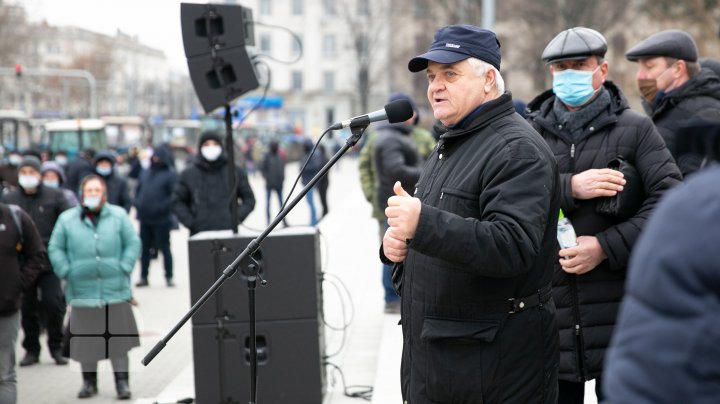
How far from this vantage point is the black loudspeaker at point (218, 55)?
7262 mm

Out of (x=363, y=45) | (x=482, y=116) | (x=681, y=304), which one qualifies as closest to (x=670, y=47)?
(x=482, y=116)

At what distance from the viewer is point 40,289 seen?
30.6 feet

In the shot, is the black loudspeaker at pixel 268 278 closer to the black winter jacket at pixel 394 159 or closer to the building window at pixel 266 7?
the black winter jacket at pixel 394 159

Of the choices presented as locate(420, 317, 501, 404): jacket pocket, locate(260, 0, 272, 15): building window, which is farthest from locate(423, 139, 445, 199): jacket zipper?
locate(260, 0, 272, 15): building window

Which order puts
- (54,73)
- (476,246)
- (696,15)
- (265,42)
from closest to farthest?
(476,246)
(696,15)
(54,73)
(265,42)

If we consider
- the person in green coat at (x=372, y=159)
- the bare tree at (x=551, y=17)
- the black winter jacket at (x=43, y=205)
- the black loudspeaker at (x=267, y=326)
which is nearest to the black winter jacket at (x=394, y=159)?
the person in green coat at (x=372, y=159)

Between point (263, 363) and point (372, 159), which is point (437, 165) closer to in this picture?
point (263, 363)

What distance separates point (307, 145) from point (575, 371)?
26644mm

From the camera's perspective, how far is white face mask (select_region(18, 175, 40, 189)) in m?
9.70

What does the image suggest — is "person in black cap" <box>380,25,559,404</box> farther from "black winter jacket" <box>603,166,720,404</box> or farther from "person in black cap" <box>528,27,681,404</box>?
"black winter jacket" <box>603,166,720,404</box>

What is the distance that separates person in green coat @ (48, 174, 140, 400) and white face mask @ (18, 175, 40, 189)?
1666mm

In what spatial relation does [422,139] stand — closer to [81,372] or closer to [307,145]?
[81,372]

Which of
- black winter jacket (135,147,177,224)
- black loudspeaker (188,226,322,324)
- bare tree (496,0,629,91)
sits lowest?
black loudspeaker (188,226,322,324)

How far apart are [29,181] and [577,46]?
6.89 meters
